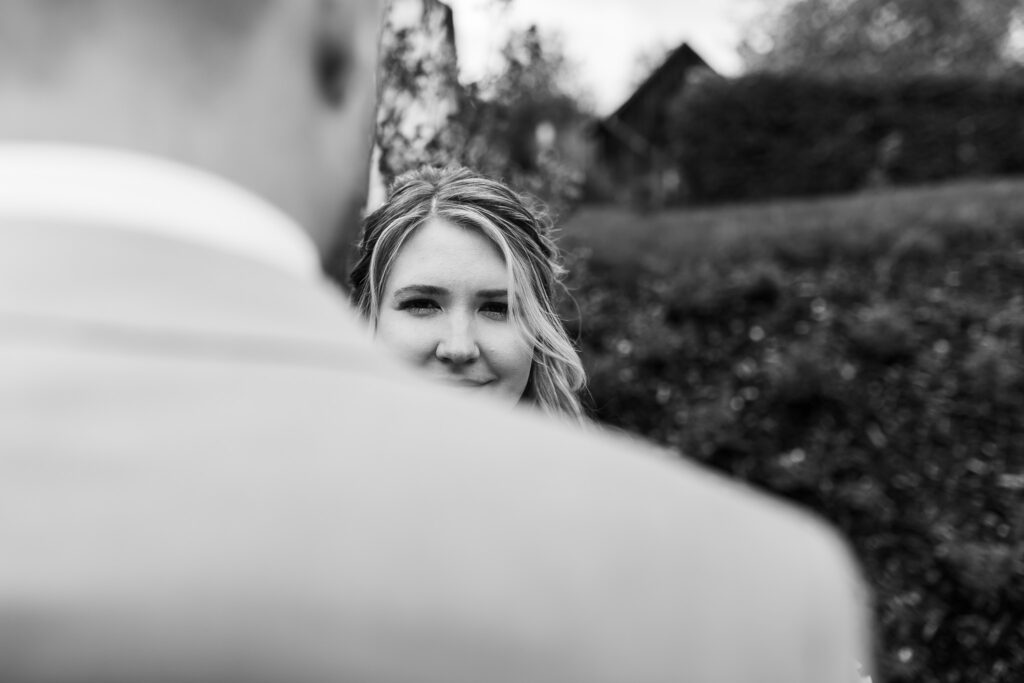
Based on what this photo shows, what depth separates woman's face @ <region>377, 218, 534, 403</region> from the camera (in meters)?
2.71

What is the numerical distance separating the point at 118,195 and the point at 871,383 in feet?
20.4

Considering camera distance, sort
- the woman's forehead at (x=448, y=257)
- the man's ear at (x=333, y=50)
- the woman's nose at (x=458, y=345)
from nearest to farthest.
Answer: the man's ear at (x=333, y=50)
the woman's nose at (x=458, y=345)
the woman's forehead at (x=448, y=257)

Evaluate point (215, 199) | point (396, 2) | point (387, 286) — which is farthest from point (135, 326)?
point (396, 2)

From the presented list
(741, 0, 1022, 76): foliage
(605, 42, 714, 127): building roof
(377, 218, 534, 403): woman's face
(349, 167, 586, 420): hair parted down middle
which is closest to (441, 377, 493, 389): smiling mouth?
(377, 218, 534, 403): woman's face

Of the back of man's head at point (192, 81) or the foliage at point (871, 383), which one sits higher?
the foliage at point (871, 383)

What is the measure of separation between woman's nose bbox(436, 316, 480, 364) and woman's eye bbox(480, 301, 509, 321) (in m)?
0.09

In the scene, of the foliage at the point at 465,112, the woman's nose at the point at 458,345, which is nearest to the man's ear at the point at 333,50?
the woman's nose at the point at 458,345

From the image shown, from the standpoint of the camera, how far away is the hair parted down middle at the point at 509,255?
2.82m

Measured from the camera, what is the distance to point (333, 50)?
85 centimetres

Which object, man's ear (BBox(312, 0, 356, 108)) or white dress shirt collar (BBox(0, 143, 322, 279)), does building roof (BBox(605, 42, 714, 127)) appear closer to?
man's ear (BBox(312, 0, 356, 108))

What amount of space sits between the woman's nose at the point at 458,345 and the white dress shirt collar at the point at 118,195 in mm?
1913

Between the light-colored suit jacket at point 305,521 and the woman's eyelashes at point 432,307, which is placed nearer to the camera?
the light-colored suit jacket at point 305,521

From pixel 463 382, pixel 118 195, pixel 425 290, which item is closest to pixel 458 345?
pixel 463 382

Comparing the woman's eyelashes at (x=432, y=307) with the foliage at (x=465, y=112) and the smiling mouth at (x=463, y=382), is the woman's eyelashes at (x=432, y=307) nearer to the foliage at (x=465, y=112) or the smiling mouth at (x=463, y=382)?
the smiling mouth at (x=463, y=382)
